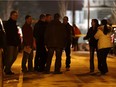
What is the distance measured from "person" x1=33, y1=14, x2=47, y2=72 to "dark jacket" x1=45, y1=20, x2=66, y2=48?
1.78 feet

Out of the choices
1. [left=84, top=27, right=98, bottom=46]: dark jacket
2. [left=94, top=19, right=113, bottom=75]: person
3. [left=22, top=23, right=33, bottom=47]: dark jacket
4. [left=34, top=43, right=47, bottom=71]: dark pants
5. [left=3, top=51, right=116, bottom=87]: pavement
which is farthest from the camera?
[left=34, top=43, right=47, bottom=71]: dark pants

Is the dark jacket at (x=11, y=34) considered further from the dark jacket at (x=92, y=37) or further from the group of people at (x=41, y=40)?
the dark jacket at (x=92, y=37)

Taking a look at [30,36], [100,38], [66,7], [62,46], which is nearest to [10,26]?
[30,36]

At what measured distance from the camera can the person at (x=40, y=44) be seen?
13.9 meters

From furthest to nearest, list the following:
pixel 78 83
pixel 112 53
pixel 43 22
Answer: pixel 112 53 → pixel 43 22 → pixel 78 83

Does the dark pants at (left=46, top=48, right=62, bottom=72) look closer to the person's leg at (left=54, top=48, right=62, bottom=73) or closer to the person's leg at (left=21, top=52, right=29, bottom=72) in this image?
the person's leg at (left=54, top=48, right=62, bottom=73)

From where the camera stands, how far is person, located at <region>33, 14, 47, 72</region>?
13875 millimetres

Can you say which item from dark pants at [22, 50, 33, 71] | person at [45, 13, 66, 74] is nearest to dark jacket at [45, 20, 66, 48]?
person at [45, 13, 66, 74]

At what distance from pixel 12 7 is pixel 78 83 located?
66.8 m

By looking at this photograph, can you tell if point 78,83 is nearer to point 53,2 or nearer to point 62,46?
point 62,46

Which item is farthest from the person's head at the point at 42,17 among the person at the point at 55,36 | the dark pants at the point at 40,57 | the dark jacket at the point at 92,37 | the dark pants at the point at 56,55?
the dark jacket at the point at 92,37

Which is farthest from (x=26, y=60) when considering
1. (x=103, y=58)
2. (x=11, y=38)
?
(x=103, y=58)

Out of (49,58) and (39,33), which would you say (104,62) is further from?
(39,33)

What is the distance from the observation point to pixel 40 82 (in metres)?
11.4
